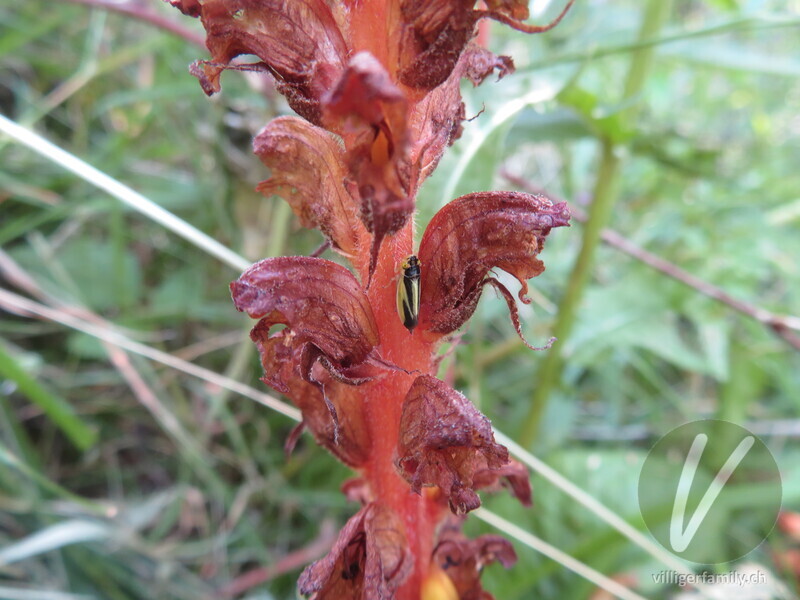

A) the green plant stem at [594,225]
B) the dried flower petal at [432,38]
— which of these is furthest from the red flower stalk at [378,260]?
the green plant stem at [594,225]

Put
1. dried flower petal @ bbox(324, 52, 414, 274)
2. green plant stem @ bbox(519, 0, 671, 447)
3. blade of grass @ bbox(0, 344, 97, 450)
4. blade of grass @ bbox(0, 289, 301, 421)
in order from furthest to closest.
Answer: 1. green plant stem @ bbox(519, 0, 671, 447)
2. blade of grass @ bbox(0, 344, 97, 450)
3. blade of grass @ bbox(0, 289, 301, 421)
4. dried flower petal @ bbox(324, 52, 414, 274)

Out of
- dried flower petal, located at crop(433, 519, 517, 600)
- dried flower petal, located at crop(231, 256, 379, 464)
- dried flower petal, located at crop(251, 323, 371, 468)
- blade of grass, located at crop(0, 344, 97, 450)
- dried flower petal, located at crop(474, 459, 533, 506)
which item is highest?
dried flower petal, located at crop(231, 256, 379, 464)

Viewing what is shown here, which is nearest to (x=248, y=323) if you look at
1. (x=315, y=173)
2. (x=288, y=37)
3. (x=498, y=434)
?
(x=498, y=434)

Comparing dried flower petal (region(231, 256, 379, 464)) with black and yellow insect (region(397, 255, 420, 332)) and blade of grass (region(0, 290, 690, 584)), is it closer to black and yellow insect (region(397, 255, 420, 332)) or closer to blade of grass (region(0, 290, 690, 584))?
black and yellow insect (region(397, 255, 420, 332))

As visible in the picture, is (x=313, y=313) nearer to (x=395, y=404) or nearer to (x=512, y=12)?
(x=395, y=404)

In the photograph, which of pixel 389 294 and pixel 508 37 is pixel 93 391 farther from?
pixel 508 37

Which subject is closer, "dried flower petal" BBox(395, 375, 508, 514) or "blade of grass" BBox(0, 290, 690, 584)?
"dried flower petal" BBox(395, 375, 508, 514)

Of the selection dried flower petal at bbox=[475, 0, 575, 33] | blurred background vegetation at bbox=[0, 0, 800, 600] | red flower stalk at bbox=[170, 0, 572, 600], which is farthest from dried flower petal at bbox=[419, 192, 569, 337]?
blurred background vegetation at bbox=[0, 0, 800, 600]

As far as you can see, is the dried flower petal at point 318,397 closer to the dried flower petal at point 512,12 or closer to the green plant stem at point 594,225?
the dried flower petal at point 512,12
